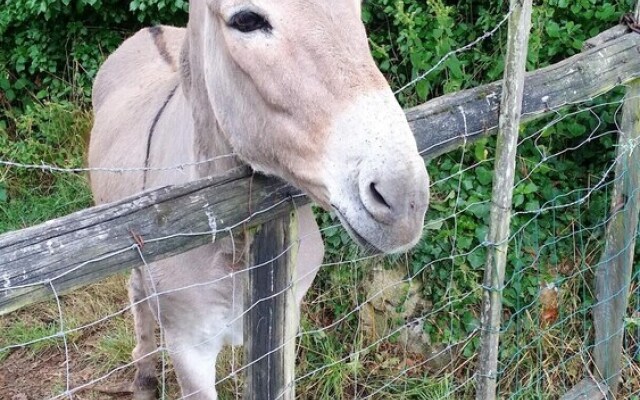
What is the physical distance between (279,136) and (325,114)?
16cm

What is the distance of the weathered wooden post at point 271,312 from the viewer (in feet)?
5.50

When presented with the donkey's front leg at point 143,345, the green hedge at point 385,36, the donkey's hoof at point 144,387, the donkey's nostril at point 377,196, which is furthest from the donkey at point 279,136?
the green hedge at point 385,36

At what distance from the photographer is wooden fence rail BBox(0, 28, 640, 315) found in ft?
4.06

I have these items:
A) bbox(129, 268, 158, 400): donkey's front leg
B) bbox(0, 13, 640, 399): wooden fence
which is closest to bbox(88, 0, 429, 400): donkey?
bbox(0, 13, 640, 399): wooden fence

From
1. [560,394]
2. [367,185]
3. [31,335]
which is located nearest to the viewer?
[367,185]

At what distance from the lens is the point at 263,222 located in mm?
1623

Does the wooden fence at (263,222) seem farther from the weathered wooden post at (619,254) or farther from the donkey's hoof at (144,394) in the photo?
the donkey's hoof at (144,394)

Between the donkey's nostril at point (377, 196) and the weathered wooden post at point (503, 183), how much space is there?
800 mm

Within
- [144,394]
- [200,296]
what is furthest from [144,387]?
[200,296]

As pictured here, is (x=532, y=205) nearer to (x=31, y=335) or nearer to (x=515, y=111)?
(x=515, y=111)

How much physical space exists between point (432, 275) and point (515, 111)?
1284 mm

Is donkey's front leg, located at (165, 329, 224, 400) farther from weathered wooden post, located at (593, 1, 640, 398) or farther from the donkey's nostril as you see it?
weathered wooden post, located at (593, 1, 640, 398)

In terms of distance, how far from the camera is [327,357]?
10.0ft

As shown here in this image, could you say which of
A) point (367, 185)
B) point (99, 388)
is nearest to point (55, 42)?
point (99, 388)
